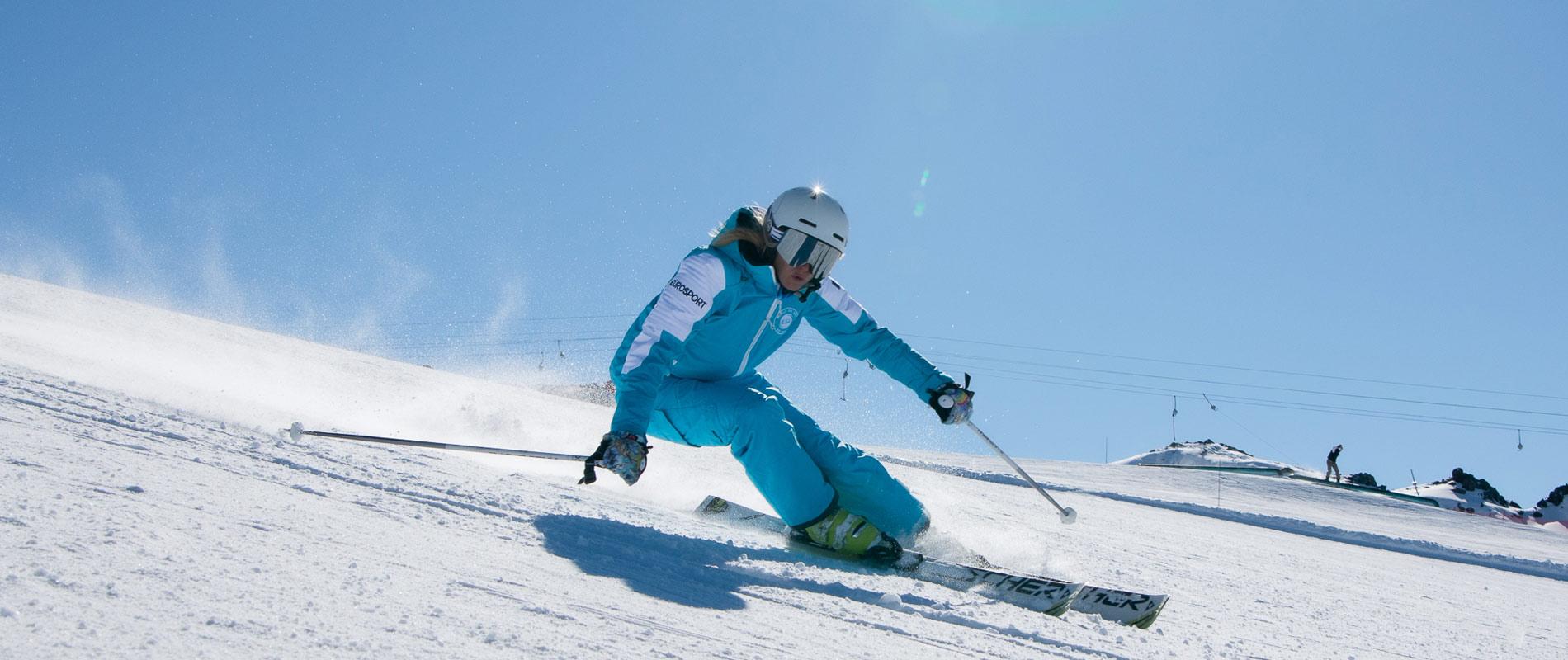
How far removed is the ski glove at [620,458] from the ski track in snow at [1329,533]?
36.1 ft

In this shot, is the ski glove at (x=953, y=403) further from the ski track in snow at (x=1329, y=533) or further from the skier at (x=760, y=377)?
the ski track in snow at (x=1329, y=533)

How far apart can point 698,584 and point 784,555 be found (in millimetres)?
931

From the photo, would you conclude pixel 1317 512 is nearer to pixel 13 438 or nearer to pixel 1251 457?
pixel 13 438

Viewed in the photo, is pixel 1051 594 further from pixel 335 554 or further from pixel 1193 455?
pixel 1193 455

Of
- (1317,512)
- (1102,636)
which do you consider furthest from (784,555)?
(1317,512)

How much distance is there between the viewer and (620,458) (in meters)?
3.18

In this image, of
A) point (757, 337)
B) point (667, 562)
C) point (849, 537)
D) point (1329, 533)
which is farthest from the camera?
point (1329, 533)

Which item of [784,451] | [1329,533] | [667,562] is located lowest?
[667,562]

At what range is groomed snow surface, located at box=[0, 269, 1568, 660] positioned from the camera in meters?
1.51

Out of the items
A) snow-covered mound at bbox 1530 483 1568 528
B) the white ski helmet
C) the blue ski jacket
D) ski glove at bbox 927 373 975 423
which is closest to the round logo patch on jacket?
the blue ski jacket

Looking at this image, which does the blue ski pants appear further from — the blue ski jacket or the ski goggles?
the ski goggles

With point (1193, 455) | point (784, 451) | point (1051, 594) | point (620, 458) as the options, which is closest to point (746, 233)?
point (784, 451)

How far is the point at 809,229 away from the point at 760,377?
796 millimetres

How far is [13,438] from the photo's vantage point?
2574 mm
